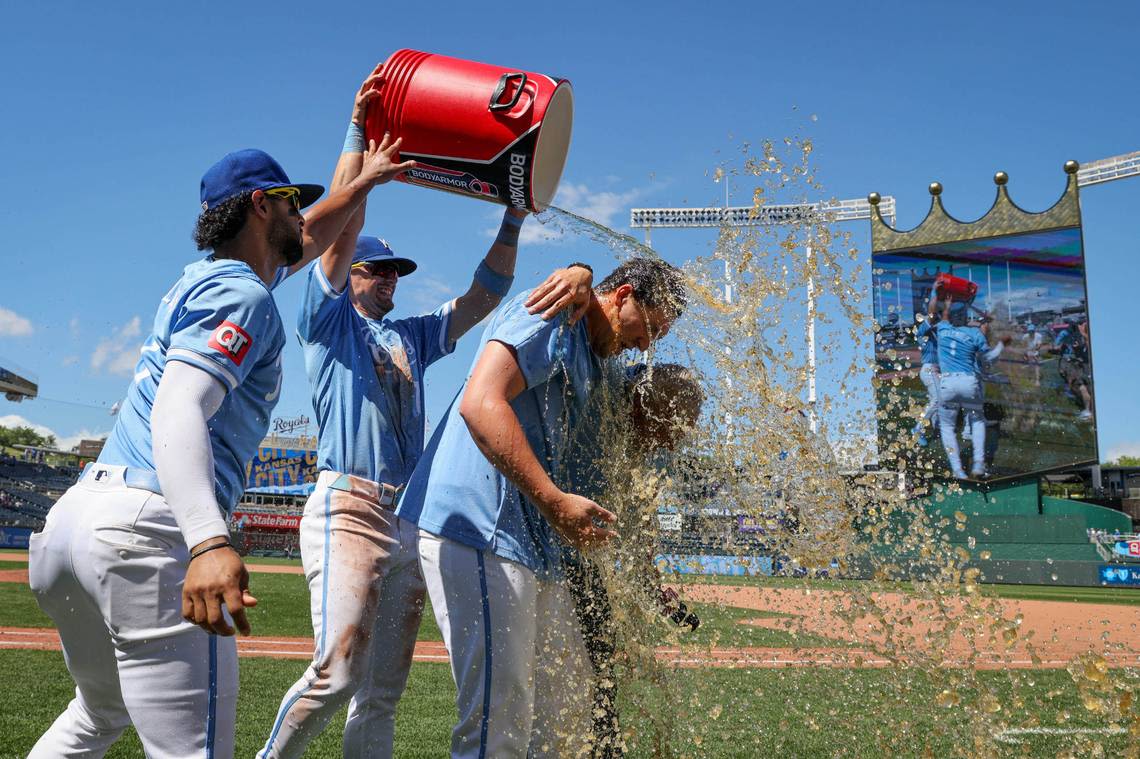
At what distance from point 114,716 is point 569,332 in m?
1.52

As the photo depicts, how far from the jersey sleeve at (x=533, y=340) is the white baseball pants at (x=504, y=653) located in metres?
0.52

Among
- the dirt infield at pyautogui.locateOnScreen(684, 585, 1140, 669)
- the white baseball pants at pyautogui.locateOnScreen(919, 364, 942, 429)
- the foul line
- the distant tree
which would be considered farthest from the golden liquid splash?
the distant tree

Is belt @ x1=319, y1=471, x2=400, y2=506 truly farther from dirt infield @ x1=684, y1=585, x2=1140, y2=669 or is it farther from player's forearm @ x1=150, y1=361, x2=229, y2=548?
player's forearm @ x1=150, y1=361, x2=229, y2=548

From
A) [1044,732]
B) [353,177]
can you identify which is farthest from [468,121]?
[1044,732]

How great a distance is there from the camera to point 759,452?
3.45m

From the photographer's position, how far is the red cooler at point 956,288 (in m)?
33.8

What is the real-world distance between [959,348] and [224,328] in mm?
34941

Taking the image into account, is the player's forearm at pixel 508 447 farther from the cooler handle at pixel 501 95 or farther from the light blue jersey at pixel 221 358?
the cooler handle at pixel 501 95

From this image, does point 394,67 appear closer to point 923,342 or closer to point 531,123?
point 531,123

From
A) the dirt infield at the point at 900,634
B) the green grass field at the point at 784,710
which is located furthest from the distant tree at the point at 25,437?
the green grass field at the point at 784,710

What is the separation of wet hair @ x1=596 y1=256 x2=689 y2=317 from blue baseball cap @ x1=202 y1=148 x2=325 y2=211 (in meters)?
1.00

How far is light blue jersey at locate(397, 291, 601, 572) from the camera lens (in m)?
2.45

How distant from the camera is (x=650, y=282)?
8.88ft

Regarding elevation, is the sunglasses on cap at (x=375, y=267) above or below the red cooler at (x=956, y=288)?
below
